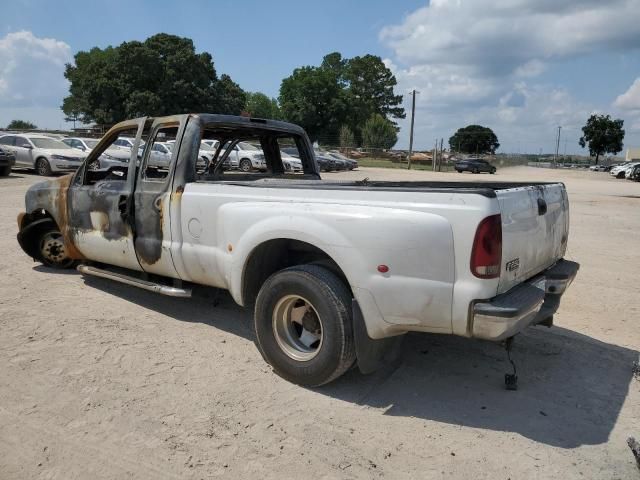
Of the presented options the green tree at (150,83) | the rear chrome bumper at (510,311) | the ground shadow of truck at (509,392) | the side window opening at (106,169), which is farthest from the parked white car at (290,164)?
the green tree at (150,83)

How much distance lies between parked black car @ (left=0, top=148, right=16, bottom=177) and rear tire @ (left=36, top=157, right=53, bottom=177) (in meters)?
0.94

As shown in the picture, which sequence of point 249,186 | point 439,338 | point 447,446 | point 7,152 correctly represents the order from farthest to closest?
point 7,152, point 439,338, point 249,186, point 447,446

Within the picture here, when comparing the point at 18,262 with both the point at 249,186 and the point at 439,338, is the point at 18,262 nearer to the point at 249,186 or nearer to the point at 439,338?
the point at 249,186

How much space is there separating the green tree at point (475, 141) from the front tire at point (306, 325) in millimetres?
115111

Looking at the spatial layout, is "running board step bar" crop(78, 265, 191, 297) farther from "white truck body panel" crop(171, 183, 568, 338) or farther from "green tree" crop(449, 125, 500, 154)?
"green tree" crop(449, 125, 500, 154)

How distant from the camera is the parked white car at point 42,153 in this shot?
787 inches

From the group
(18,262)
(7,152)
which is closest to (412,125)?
(7,152)

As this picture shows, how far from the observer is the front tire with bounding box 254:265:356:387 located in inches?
133

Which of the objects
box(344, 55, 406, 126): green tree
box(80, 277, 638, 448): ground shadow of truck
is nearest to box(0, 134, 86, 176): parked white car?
box(80, 277, 638, 448): ground shadow of truck

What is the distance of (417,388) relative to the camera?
3.72 metres

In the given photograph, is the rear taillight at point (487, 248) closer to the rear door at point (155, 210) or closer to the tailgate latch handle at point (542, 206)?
the tailgate latch handle at point (542, 206)

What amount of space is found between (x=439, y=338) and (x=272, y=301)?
5.70 ft

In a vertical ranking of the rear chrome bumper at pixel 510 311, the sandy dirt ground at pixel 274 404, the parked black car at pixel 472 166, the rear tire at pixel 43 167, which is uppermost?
the rear chrome bumper at pixel 510 311

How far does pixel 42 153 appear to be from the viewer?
20.2 m
